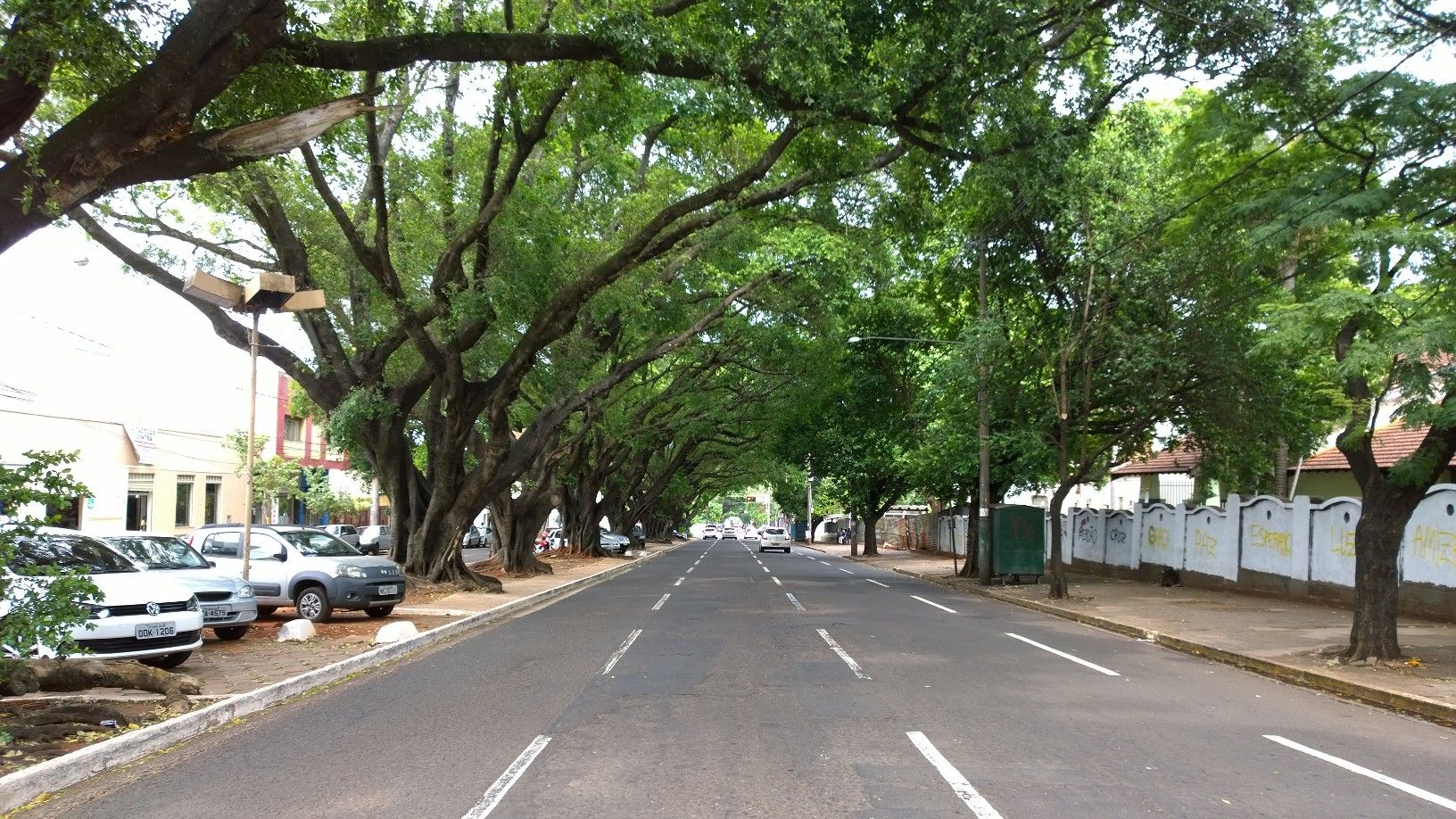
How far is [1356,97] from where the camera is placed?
11.6 meters

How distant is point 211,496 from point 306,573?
2864cm

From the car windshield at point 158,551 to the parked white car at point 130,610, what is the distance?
1.83 meters

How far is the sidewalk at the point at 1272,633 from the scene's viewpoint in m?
10.0

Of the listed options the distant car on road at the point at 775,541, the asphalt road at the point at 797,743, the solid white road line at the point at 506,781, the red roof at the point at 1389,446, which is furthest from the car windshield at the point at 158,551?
the distant car on road at the point at 775,541

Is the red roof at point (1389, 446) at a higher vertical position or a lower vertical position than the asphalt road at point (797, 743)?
higher

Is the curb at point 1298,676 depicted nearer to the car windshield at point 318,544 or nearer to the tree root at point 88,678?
the tree root at point 88,678

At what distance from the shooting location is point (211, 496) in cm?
4022

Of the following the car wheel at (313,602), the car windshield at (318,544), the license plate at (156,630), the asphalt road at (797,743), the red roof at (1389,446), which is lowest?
the car wheel at (313,602)

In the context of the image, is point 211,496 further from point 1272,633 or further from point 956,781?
point 956,781

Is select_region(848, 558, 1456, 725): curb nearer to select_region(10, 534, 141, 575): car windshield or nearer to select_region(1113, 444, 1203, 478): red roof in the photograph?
select_region(10, 534, 141, 575): car windshield

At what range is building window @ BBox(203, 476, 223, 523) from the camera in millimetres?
39438

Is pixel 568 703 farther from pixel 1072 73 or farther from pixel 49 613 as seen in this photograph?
pixel 1072 73

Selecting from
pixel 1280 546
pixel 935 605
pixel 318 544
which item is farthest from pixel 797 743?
pixel 1280 546

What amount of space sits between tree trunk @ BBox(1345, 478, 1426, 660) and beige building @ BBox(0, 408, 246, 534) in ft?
92.0
